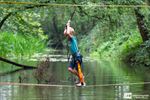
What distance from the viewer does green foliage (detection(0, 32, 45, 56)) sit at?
35.5 metres

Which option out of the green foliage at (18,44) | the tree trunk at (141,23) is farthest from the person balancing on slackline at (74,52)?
the green foliage at (18,44)

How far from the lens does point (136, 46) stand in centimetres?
3856

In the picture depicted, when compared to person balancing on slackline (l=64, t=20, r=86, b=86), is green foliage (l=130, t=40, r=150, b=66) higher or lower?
higher

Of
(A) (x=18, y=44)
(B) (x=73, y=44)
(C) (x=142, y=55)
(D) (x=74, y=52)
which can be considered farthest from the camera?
(A) (x=18, y=44)

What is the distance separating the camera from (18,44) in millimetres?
37406

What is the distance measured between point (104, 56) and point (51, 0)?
2555cm

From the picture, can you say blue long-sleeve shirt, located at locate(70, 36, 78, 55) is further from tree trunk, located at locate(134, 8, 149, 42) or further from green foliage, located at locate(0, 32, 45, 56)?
green foliage, located at locate(0, 32, 45, 56)

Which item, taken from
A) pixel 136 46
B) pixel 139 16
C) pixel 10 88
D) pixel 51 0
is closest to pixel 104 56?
pixel 136 46

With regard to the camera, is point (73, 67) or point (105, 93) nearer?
point (73, 67)

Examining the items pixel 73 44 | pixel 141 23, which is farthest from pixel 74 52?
pixel 141 23

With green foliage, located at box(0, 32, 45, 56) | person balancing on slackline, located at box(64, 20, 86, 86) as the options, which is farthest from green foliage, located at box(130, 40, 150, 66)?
person balancing on slackline, located at box(64, 20, 86, 86)

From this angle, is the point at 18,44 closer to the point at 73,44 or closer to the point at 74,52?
the point at 74,52

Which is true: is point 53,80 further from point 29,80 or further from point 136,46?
point 136,46

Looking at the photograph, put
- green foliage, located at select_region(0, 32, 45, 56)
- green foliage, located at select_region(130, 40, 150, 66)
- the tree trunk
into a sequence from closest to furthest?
the tree trunk, green foliage, located at select_region(130, 40, 150, 66), green foliage, located at select_region(0, 32, 45, 56)
